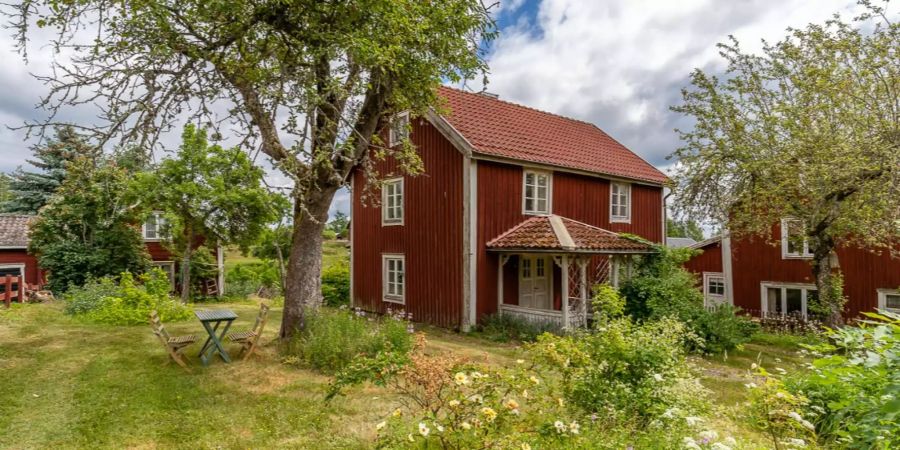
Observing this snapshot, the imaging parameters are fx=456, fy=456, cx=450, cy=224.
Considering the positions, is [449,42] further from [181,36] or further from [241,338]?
[241,338]

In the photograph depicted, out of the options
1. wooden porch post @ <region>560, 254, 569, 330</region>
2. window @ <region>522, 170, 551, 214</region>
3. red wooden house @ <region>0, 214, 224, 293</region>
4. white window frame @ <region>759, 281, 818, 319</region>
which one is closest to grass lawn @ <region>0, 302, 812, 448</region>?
wooden porch post @ <region>560, 254, 569, 330</region>

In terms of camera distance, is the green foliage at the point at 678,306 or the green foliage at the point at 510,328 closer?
the green foliage at the point at 678,306

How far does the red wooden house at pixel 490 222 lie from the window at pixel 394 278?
0.04 metres

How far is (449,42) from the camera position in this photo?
8.13 m

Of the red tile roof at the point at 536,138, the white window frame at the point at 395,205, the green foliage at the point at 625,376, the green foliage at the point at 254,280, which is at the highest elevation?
the red tile roof at the point at 536,138

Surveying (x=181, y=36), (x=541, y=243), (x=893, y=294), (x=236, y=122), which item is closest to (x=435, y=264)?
(x=541, y=243)

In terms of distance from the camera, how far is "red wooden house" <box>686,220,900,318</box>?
1356cm

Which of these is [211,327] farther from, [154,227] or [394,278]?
[154,227]

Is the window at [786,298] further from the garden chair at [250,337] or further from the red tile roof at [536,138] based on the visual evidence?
the garden chair at [250,337]

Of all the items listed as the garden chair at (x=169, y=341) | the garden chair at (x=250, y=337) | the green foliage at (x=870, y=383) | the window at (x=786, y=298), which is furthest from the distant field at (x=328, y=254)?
the green foliage at (x=870, y=383)

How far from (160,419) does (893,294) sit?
18251mm

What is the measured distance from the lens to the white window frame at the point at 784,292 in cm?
1478

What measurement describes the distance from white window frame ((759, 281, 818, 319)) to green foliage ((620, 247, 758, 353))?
4.85 m

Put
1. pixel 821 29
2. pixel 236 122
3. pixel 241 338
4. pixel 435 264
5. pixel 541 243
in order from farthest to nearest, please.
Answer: pixel 435 264, pixel 541 243, pixel 821 29, pixel 241 338, pixel 236 122
